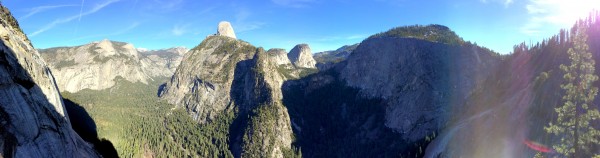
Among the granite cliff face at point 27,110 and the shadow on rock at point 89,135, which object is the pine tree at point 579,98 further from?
the shadow on rock at point 89,135

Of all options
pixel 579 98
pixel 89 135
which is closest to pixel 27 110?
pixel 89 135

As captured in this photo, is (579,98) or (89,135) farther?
A: (89,135)

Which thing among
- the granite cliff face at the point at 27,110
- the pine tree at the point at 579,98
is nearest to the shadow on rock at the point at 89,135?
the granite cliff face at the point at 27,110

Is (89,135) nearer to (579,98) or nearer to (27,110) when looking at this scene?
(27,110)

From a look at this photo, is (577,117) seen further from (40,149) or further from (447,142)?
(447,142)

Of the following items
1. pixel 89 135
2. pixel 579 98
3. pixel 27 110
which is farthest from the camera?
pixel 89 135

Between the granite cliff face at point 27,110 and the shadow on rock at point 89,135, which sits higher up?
the granite cliff face at point 27,110

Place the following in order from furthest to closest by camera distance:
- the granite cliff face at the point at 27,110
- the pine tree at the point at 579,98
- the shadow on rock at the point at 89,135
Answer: the shadow on rock at the point at 89,135, the granite cliff face at the point at 27,110, the pine tree at the point at 579,98

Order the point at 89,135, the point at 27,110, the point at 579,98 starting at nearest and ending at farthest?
1. the point at 579,98
2. the point at 27,110
3. the point at 89,135

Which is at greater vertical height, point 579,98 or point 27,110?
point 579,98

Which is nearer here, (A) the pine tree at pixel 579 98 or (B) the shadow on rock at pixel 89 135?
(A) the pine tree at pixel 579 98

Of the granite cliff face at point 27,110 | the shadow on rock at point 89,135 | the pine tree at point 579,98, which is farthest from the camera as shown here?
the shadow on rock at point 89,135
